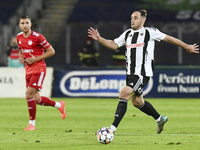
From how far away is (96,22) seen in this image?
22438mm

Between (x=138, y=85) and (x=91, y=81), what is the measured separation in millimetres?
8628

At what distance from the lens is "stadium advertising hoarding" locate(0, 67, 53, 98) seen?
51.5 feet

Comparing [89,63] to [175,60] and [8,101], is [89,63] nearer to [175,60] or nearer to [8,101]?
[175,60]

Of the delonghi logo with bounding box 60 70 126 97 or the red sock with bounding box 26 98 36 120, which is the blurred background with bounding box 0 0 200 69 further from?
the red sock with bounding box 26 98 36 120

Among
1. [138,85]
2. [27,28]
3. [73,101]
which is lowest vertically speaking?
[73,101]

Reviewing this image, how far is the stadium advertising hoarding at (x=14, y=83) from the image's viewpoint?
15.7 metres

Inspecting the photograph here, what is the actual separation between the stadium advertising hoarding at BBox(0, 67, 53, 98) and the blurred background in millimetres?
4847

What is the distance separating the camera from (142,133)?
25.1 feet

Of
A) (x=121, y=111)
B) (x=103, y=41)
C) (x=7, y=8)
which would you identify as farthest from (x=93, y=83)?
(x=7, y=8)

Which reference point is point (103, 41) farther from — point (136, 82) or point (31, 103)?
point (31, 103)

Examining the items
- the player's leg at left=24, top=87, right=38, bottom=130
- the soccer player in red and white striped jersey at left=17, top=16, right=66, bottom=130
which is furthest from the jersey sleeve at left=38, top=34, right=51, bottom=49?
the player's leg at left=24, top=87, right=38, bottom=130

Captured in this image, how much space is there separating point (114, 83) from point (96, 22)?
7480 mm

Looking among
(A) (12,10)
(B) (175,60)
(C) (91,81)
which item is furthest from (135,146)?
(A) (12,10)

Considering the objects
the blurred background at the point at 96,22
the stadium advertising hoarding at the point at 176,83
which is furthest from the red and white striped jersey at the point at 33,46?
the blurred background at the point at 96,22
